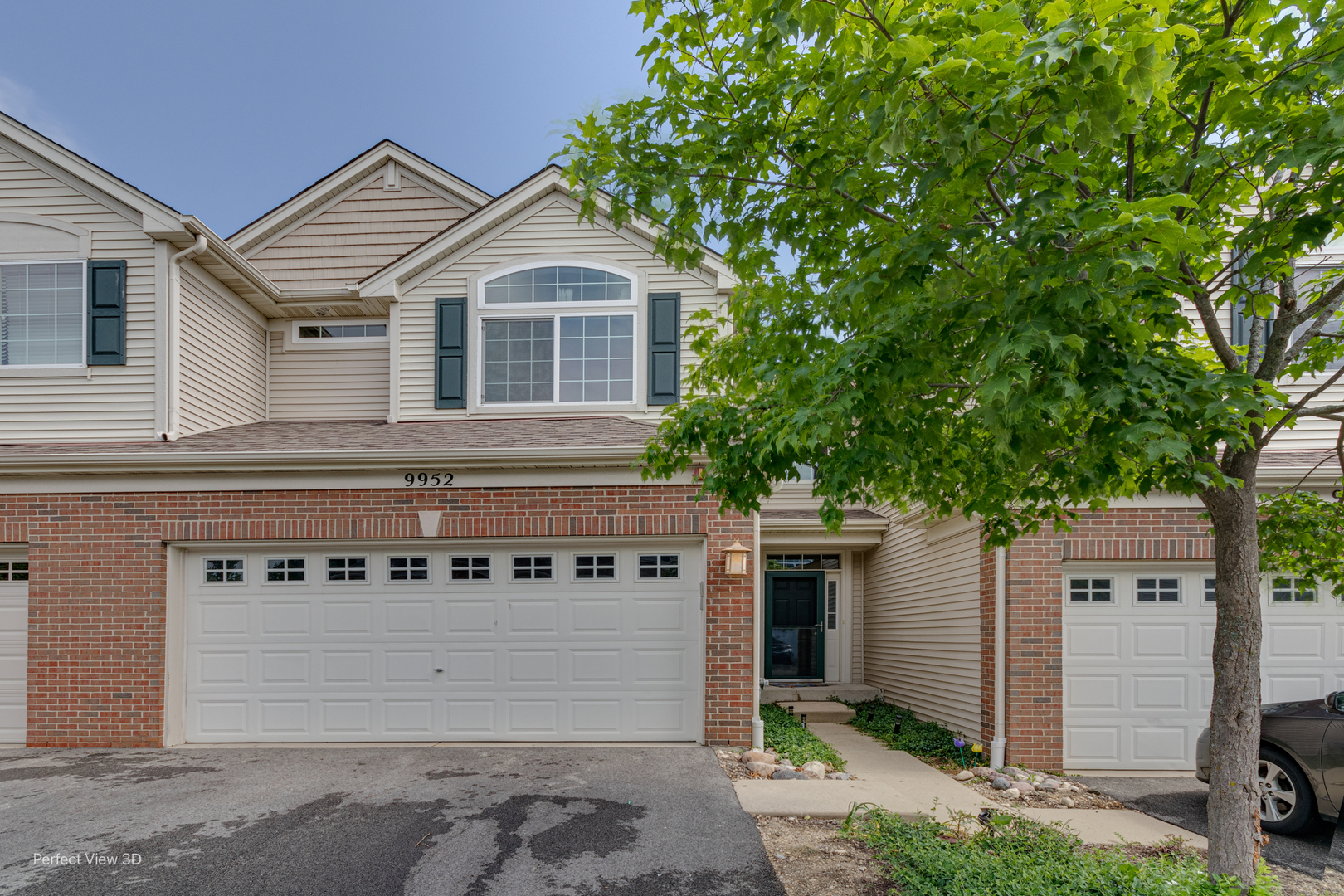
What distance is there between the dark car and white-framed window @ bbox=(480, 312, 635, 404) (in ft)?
24.4

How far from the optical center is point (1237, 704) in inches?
161

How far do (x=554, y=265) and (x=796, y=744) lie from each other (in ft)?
22.3

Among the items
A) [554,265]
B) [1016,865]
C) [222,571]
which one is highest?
[554,265]

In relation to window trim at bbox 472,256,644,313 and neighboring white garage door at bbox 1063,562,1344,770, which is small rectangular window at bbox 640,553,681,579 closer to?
window trim at bbox 472,256,644,313

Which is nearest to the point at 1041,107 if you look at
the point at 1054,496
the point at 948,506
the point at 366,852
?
the point at 1054,496

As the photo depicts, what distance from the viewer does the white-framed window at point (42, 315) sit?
9734 mm

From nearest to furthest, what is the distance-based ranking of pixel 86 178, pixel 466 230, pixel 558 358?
pixel 86 178
pixel 558 358
pixel 466 230

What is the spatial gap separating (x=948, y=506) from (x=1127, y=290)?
2.19m

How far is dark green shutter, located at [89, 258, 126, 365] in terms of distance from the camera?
31.4 ft

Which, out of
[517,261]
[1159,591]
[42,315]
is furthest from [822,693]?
[42,315]

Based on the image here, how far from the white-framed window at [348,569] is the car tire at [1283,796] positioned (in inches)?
339

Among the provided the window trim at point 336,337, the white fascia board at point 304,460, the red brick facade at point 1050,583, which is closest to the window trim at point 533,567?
the white fascia board at point 304,460

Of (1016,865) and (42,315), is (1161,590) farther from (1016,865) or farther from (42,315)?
(42,315)

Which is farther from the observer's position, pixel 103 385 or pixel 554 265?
pixel 554 265
